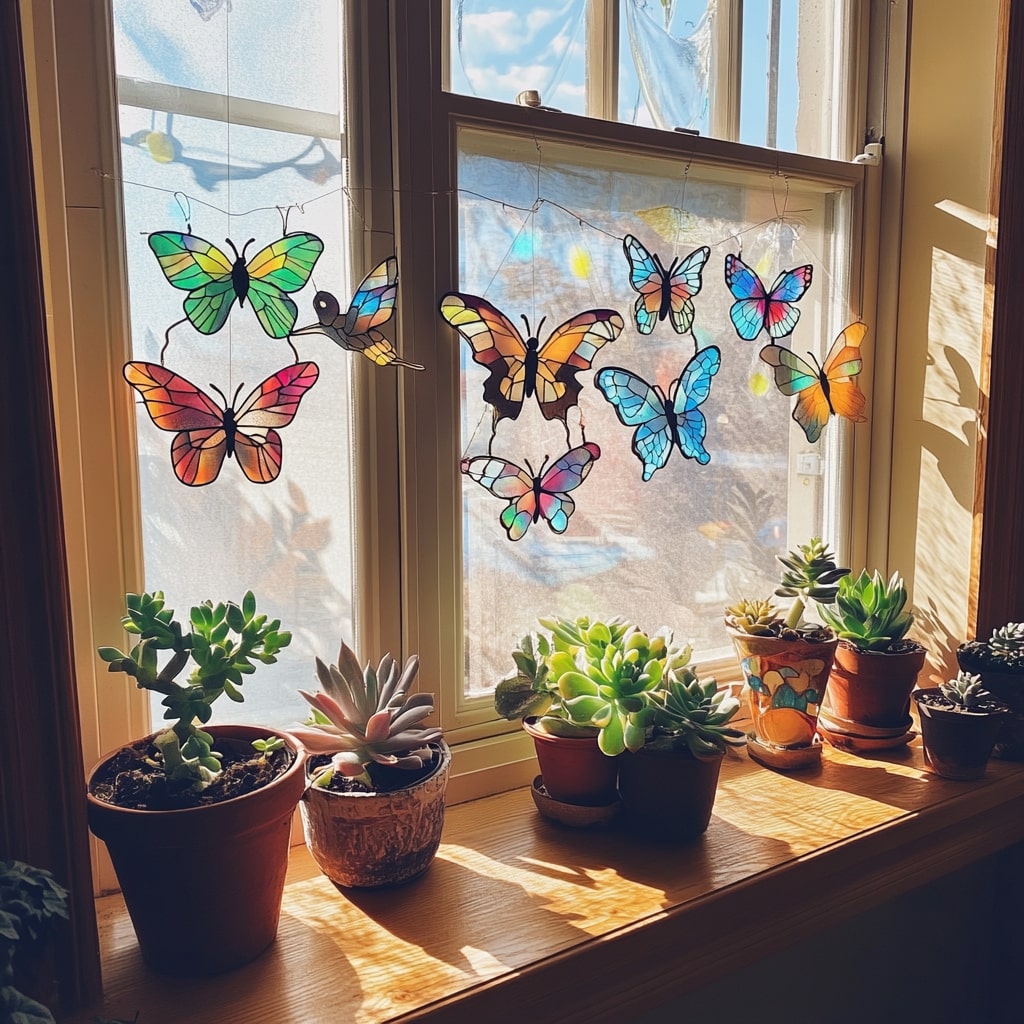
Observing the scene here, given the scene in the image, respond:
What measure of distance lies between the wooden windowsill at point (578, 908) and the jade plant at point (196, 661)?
0.20 m

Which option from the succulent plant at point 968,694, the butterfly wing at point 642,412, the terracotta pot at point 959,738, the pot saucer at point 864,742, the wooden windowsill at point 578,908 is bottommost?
the wooden windowsill at point 578,908

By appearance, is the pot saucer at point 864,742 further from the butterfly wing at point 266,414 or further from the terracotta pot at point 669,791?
the butterfly wing at point 266,414

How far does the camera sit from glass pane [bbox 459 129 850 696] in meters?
→ 1.13

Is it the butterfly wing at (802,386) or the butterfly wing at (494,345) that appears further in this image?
the butterfly wing at (802,386)

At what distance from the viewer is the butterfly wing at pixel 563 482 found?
1.12 meters

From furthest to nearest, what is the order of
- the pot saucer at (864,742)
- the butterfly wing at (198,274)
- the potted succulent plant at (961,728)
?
1. the pot saucer at (864,742)
2. the potted succulent plant at (961,728)
3. the butterfly wing at (198,274)

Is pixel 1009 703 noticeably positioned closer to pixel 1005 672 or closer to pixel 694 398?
pixel 1005 672

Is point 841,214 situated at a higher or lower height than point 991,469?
higher

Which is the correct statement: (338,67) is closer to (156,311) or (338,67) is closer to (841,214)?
(156,311)

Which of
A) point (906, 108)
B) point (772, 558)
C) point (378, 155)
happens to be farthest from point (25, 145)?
point (906, 108)

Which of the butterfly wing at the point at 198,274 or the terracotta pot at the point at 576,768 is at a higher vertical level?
the butterfly wing at the point at 198,274

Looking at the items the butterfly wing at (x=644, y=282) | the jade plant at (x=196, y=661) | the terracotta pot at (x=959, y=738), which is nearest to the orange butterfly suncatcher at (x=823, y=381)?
the butterfly wing at (x=644, y=282)

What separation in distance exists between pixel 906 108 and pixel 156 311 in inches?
47.1

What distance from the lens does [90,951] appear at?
76 centimetres
